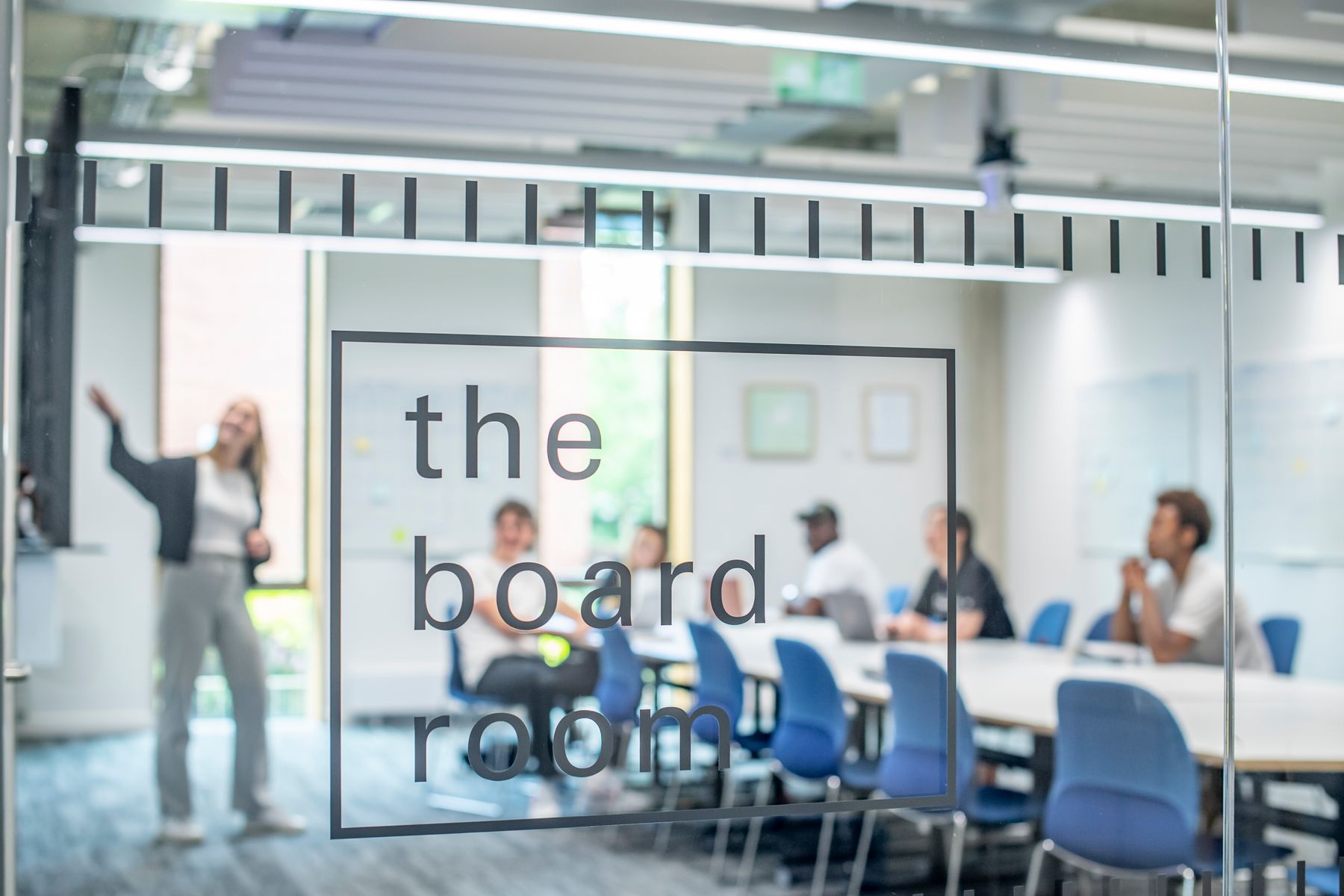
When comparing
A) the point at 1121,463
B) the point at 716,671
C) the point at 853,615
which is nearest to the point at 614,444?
the point at 716,671

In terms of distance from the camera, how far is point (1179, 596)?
497 cm

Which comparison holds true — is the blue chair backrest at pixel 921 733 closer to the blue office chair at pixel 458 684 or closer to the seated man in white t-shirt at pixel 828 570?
the blue office chair at pixel 458 684

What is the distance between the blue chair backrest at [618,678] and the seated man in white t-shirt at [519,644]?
0.10 feet

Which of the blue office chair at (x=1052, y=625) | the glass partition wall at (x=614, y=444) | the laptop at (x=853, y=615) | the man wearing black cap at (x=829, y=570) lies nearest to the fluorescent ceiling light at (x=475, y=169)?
the glass partition wall at (x=614, y=444)

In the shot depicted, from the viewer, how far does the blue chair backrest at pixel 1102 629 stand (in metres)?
6.41

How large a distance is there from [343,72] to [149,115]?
73.1 inches

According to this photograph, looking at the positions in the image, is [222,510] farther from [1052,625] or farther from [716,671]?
[1052,625]

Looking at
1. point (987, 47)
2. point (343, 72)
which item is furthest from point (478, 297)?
point (343, 72)

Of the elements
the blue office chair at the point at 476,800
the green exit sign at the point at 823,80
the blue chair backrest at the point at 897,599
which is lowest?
the blue chair backrest at the point at 897,599

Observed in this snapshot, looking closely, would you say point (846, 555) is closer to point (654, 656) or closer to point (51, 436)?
point (654, 656)

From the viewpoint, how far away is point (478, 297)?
2.82 meters

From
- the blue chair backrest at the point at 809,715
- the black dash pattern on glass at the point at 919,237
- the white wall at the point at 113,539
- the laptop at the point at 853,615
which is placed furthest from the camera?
the white wall at the point at 113,539

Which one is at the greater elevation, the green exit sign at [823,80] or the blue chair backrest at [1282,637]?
the green exit sign at [823,80]

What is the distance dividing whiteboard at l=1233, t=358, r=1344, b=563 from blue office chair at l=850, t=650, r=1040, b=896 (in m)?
0.81
